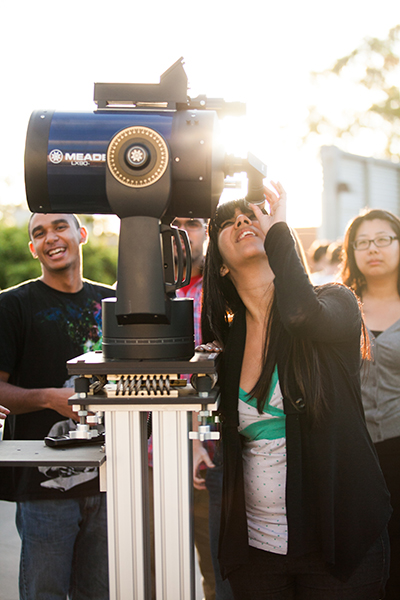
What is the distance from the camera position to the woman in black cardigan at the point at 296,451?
60.6 inches

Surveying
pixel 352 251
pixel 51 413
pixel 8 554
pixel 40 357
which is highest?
pixel 352 251

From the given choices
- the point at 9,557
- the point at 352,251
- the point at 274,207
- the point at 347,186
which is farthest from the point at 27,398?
the point at 347,186

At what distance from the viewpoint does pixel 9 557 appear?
144 inches

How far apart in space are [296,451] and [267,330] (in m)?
0.40

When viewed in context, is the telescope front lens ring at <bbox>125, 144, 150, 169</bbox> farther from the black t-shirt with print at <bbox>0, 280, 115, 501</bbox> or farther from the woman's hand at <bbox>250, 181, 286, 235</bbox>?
the black t-shirt with print at <bbox>0, 280, 115, 501</bbox>

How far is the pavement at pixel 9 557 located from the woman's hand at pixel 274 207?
2234 mm

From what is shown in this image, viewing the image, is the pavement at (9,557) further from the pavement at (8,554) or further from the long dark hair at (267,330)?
the long dark hair at (267,330)

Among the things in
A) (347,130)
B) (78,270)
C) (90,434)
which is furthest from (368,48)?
(90,434)

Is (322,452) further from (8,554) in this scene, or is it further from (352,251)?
(8,554)

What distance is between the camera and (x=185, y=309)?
4.63 ft

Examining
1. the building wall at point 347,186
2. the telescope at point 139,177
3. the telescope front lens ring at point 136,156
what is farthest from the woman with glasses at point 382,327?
the building wall at point 347,186

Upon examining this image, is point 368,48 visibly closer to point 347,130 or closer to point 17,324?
point 347,130

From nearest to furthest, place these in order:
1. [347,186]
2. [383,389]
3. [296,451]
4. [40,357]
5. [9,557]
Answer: [296,451], [40,357], [383,389], [9,557], [347,186]

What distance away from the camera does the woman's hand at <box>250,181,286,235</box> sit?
159 centimetres
